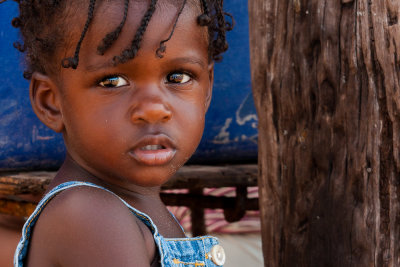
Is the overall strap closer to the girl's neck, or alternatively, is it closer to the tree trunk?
the girl's neck

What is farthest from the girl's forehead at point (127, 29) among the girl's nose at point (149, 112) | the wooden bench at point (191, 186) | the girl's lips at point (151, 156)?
the wooden bench at point (191, 186)

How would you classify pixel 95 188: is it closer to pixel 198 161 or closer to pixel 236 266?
pixel 198 161

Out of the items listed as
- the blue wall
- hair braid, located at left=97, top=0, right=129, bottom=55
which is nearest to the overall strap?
hair braid, located at left=97, top=0, right=129, bottom=55

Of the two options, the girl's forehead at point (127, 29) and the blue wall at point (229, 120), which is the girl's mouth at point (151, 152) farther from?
the blue wall at point (229, 120)

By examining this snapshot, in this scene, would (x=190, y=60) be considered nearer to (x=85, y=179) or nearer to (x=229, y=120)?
(x=85, y=179)

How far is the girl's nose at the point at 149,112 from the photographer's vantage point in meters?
1.32

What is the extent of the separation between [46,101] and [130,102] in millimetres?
297

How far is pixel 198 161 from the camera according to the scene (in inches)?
121

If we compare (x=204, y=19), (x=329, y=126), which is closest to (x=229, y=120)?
(x=329, y=126)

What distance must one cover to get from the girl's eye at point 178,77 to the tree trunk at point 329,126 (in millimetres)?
396

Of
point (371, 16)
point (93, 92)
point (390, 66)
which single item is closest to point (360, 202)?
point (390, 66)

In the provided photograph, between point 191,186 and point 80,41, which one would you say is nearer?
point 80,41

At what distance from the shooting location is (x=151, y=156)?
1.35 metres

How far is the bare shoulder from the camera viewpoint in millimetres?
1198
